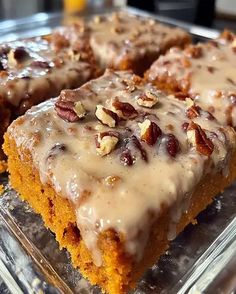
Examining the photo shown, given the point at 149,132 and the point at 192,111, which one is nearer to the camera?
the point at 149,132

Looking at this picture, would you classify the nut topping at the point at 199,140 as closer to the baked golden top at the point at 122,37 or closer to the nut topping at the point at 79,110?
the nut topping at the point at 79,110

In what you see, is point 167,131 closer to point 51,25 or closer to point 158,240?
point 158,240

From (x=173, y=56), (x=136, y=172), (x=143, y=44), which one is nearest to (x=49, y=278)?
(x=136, y=172)

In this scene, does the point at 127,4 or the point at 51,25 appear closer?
the point at 51,25

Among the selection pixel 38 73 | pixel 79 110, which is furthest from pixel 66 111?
pixel 38 73

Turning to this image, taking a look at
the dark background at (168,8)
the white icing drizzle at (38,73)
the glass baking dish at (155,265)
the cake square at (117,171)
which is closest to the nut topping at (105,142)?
the cake square at (117,171)

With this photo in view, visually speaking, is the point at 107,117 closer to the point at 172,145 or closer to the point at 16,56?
the point at 172,145
